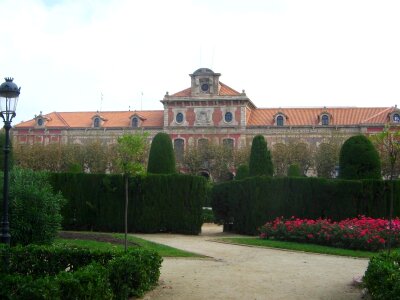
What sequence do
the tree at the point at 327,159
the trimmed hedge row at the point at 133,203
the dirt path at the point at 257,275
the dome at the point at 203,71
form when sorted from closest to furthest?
1. the dirt path at the point at 257,275
2. the trimmed hedge row at the point at 133,203
3. the tree at the point at 327,159
4. the dome at the point at 203,71

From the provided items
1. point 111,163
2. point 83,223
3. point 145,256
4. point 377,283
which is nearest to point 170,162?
point 83,223

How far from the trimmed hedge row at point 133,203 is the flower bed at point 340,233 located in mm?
4297

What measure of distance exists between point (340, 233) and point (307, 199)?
4176 mm

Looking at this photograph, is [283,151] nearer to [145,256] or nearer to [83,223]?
[83,223]

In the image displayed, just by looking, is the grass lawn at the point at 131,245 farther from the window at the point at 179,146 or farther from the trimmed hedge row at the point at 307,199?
the window at the point at 179,146

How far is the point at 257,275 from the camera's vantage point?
12430mm

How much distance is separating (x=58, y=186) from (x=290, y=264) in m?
13.2

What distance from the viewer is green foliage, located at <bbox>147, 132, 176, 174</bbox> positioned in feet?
87.1

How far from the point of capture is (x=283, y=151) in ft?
165

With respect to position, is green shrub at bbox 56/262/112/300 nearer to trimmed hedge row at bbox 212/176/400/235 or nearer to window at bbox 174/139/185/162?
trimmed hedge row at bbox 212/176/400/235

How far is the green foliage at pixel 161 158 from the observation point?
26.5m

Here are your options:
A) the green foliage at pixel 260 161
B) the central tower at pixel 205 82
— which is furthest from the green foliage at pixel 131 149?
the central tower at pixel 205 82

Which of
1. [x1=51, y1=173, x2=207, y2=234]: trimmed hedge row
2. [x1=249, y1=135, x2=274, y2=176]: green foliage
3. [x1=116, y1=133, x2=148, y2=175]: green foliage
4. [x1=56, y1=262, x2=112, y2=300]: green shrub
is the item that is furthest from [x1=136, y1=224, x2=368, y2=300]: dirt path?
[x1=249, y1=135, x2=274, y2=176]: green foliage

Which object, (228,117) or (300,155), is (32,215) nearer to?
(300,155)
